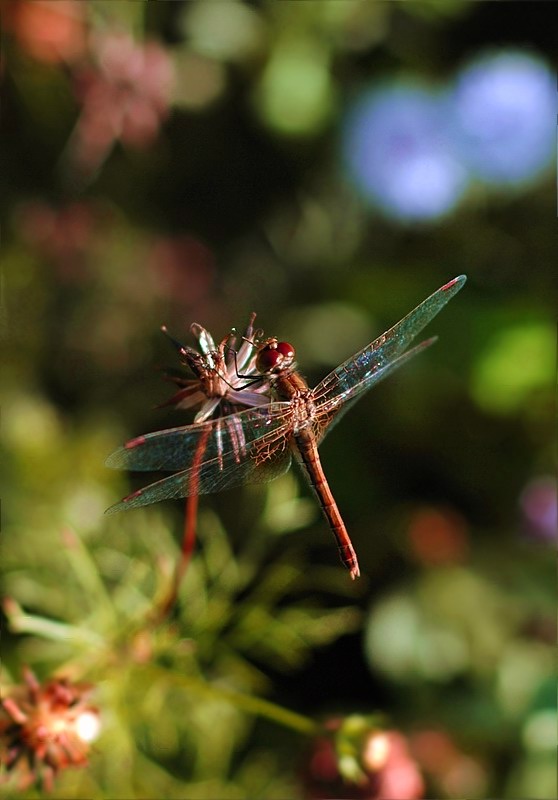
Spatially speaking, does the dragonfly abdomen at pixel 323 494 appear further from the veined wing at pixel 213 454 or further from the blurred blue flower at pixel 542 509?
the blurred blue flower at pixel 542 509

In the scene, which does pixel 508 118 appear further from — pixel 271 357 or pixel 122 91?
pixel 271 357

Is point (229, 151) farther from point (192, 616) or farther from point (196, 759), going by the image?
point (196, 759)

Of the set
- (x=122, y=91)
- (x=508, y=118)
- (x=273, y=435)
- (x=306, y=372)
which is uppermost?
(x=122, y=91)

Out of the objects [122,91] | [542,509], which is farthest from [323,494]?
[122,91]

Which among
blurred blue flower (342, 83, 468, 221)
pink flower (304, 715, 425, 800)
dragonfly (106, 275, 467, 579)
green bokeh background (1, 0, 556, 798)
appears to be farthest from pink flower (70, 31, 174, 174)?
pink flower (304, 715, 425, 800)

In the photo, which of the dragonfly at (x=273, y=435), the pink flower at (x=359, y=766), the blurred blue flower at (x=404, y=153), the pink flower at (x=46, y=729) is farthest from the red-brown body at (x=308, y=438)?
the blurred blue flower at (x=404, y=153)

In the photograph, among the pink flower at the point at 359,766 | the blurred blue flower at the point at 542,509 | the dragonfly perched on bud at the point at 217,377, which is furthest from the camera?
the blurred blue flower at the point at 542,509
